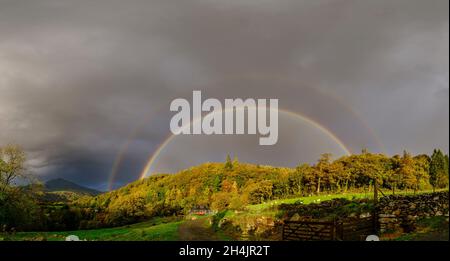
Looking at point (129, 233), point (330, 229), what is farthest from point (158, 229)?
point (330, 229)

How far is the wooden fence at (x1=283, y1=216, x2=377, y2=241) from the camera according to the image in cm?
2352

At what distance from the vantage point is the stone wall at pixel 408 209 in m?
24.5

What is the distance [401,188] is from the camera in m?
27.3

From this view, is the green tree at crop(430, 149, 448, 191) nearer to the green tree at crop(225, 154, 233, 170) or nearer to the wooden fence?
the wooden fence

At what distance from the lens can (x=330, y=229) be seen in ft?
77.9

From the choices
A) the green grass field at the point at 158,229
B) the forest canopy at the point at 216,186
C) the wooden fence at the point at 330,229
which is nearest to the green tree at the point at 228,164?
the forest canopy at the point at 216,186

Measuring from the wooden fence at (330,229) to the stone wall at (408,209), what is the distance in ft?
2.39

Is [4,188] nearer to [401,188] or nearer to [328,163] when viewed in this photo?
[328,163]

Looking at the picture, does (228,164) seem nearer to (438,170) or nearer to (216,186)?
(216,186)

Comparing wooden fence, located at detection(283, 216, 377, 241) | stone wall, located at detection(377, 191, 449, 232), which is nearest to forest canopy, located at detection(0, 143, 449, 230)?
stone wall, located at detection(377, 191, 449, 232)

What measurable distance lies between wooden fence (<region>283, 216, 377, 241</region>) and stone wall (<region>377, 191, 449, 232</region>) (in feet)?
2.39

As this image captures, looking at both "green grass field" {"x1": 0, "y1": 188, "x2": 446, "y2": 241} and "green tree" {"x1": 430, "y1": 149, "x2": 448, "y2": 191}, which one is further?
"green tree" {"x1": 430, "y1": 149, "x2": 448, "y2": 191}
